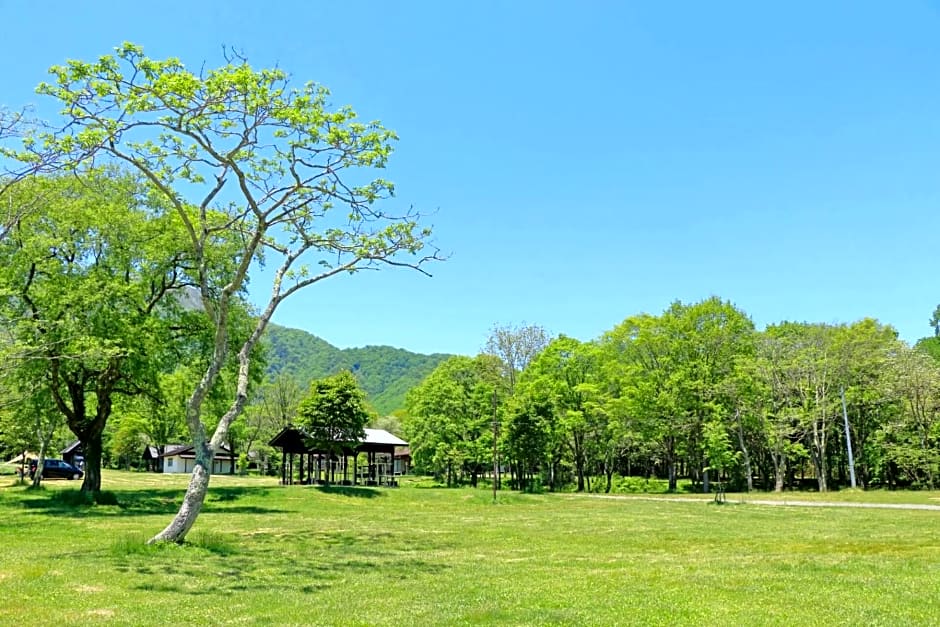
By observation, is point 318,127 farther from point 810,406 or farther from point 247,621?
point 810,406

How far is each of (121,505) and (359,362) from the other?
14864 centimetres

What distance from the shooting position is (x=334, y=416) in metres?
41.9

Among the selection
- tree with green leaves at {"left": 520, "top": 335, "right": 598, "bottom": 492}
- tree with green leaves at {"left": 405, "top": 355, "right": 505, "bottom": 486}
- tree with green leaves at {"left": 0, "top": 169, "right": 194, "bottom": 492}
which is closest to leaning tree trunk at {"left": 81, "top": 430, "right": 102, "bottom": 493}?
tree with green leaves at {"left": 0, "top": 169, "right": 194, "bottom": 492}

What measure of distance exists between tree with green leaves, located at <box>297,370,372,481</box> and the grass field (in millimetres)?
17994

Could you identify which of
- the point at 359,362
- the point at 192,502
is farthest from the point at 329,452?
the point at 359,362

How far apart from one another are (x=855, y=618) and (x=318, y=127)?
13.6 metres

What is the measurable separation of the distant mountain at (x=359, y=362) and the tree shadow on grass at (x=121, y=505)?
368ft

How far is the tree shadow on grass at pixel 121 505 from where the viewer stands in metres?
24.7

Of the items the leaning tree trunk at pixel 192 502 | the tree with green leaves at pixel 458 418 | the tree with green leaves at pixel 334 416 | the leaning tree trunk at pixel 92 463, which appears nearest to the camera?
the leaning tree trunk at pixel 192 502

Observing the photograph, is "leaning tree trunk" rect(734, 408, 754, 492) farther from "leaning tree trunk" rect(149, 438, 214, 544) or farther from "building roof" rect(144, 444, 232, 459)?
"building roof" rect(144, 444, 232, 459)

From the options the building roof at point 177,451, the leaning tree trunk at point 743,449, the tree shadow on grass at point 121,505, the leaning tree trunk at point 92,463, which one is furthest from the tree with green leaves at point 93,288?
the building roof at point 177,451

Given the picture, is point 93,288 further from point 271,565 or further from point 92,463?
point 271,565

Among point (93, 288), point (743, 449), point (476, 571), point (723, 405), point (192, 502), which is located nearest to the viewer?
point (476, 571)

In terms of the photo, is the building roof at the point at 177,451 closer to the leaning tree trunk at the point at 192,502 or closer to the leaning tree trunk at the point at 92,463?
the leaning tree trunk at the point at 92,463
